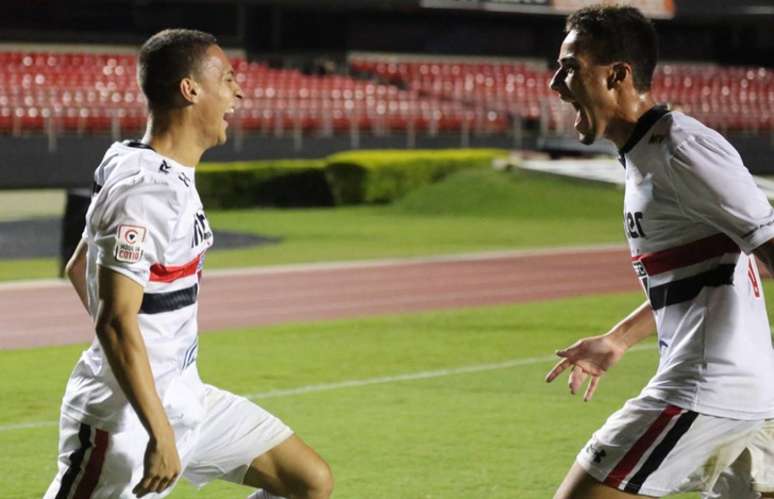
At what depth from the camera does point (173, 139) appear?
4535 mm

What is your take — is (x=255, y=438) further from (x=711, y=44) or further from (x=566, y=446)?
(x=711, y=44)

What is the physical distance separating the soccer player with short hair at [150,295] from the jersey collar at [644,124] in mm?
1170

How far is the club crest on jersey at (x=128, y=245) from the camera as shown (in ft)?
13.8

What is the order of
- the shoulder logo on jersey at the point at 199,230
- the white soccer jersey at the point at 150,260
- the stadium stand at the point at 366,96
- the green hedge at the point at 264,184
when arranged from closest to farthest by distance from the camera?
the white soccer jersey at the point at 150,260 → the shoulder logo on jersey at the point at 199,230 → the green hedge at the point at 264,184 → the stadium stand at the point at 366,96

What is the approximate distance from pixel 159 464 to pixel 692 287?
1.51 metres

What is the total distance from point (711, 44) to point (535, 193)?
26.7 m

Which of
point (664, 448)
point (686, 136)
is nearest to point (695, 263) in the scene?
point (686, 136)

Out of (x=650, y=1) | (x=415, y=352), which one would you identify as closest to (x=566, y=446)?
(x=415, y=352)

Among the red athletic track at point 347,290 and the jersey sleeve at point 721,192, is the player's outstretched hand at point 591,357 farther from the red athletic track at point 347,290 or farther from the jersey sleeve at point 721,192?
the red athletic track at point 347,290

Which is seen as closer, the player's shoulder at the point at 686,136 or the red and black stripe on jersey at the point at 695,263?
the player's shoulder at the point at 686,136

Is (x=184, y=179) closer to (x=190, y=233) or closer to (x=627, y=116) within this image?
(x=190, y=233)

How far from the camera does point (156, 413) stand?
413cm

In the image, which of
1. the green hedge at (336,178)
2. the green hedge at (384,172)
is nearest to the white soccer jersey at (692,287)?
the green hedge at (336,178)

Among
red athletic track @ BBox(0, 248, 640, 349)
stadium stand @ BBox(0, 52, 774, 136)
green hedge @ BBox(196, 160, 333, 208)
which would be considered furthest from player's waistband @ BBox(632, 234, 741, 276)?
stadium stand @ BBox(0, 52, 774, 136)
